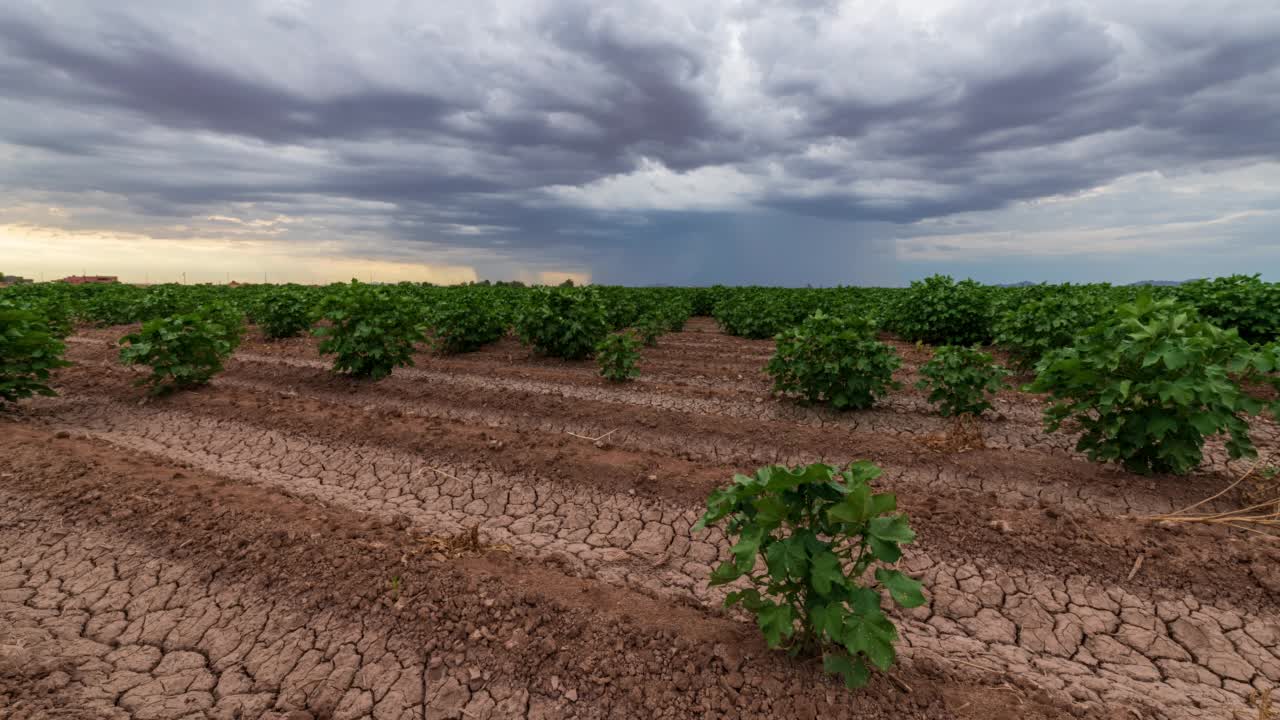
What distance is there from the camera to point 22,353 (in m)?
8.13

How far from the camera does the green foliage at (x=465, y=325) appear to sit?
47.2 feet

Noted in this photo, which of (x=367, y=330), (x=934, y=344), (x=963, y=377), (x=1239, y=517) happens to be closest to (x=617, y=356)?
(x=367, y=330)

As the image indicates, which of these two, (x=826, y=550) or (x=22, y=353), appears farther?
(x=22, y=353)

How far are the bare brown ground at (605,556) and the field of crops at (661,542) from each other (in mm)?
26

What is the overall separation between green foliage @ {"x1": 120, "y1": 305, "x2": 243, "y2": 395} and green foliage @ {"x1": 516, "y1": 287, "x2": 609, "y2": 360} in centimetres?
574

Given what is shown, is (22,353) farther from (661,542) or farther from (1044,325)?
(1044,325)

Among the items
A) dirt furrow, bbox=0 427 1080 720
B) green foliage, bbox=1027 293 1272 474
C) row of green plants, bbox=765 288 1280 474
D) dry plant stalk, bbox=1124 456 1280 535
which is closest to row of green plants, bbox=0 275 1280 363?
row of green plants, bbox=765 288 1280 474

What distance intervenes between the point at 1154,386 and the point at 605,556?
5.00 meters

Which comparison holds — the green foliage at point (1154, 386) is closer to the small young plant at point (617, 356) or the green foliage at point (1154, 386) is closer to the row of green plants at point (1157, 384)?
the row of green plants at point (1157, 384)

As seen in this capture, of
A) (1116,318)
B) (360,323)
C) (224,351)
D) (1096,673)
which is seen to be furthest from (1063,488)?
(224,351)

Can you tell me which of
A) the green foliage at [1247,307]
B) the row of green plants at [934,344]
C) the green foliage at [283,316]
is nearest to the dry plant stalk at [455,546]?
the row of green plants at [934,344]

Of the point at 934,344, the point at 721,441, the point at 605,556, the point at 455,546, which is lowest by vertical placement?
the point at 605,556

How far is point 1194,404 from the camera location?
5453 millimetres

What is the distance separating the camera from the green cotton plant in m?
2.67
